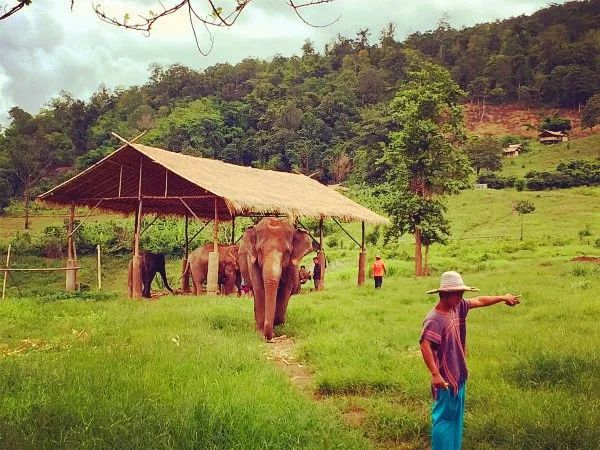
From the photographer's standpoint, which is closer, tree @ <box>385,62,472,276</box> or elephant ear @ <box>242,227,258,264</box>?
elephant ear @ <box>242,227,258,264</box>

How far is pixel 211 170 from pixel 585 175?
43.4 m

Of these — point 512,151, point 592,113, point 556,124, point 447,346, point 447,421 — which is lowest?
point 447,421

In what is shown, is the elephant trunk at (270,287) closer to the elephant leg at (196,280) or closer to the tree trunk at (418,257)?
the elephant leg at (196,280)

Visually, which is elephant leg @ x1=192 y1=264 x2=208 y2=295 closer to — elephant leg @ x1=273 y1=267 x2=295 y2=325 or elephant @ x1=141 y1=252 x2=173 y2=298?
elephant @ x1=141 y1=252 x2=173 y2=298

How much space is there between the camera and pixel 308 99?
254 feet

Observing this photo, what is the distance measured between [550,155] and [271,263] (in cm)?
6318

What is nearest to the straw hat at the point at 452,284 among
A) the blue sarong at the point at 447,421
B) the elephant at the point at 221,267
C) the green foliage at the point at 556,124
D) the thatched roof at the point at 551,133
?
the blue sarong at the point at 447,421

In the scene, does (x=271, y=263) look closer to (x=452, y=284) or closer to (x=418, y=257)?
(x=452, y=284)

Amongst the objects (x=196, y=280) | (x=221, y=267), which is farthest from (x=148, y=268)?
(x=221, y=267)

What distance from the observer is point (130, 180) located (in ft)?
66.3

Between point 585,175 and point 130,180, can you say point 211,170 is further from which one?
point 585,175

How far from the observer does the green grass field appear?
5.00 meters

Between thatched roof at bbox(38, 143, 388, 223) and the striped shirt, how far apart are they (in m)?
11.2

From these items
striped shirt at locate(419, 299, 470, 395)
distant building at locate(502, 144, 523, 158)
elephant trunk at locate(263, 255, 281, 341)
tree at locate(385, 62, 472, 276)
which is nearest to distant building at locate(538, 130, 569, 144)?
distant building at locate(502, 144, 523, 158)
